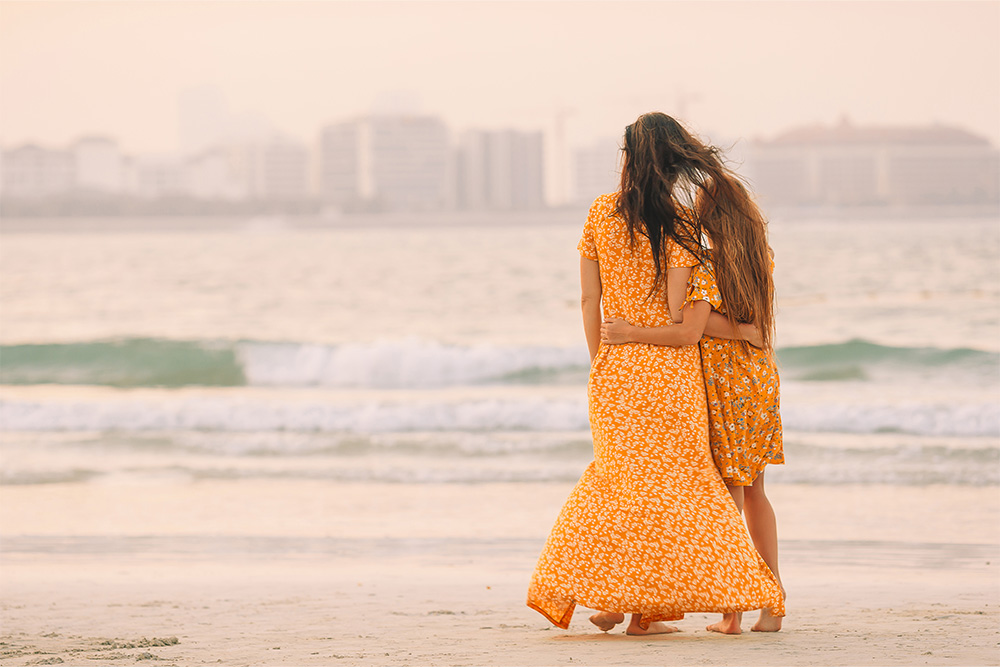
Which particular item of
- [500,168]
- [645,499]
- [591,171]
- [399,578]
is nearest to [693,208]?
[645,499]

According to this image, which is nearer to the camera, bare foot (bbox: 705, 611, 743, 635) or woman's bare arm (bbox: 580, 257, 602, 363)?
woman's bare arm (bbox: 580, 257, 602, 363)

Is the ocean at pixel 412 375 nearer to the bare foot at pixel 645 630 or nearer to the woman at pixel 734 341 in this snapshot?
the bare foot at pixel 645 630

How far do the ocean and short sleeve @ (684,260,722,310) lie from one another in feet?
13.8

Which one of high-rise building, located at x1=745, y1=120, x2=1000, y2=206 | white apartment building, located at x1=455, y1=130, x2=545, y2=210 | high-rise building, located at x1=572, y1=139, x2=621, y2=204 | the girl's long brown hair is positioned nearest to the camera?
the girl's long brown hair

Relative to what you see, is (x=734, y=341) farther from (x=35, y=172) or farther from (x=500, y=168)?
(x=35, y=172)

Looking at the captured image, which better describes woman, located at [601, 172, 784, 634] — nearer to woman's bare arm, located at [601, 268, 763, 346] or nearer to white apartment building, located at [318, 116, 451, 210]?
woman's bare arm, located at [601, 268, 763, 346]

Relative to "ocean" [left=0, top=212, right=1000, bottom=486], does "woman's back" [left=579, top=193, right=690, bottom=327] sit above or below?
above

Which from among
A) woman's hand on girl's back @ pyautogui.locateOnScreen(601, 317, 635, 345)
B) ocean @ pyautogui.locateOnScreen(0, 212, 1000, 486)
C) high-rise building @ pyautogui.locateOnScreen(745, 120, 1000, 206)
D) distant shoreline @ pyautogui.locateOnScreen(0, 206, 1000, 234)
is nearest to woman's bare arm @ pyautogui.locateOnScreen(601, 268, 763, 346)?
woman's hand on girl's back @ pyautogui.locateOnScreen(601, 317, 635, 345)

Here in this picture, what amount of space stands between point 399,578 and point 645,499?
197 cm

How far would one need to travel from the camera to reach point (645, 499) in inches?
119

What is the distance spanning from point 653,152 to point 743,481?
97 cm

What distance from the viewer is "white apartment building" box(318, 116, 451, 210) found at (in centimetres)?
9825

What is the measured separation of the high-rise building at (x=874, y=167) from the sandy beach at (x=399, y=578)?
72430mm

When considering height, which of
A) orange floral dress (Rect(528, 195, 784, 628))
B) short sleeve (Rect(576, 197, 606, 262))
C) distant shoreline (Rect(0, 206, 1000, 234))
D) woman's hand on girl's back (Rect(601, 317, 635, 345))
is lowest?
orange floral dress (Rect(528, 195, 784, 628))
